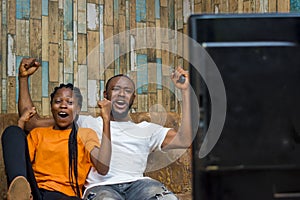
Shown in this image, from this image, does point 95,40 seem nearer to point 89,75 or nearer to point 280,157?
point 89,75

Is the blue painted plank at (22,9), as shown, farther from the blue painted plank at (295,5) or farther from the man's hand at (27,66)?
the blue painted plank at (295,5)

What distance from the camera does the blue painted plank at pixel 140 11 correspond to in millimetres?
4297

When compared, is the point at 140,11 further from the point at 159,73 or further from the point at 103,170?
the point at 103,170

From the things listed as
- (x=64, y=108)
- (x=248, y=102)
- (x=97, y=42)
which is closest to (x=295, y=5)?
(x=97, y=42)

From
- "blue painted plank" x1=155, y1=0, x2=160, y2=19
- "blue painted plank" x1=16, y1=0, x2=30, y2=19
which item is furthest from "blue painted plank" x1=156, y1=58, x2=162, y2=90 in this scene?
"blue painted plank" x1=16, y1=0, x2=30, y2=19

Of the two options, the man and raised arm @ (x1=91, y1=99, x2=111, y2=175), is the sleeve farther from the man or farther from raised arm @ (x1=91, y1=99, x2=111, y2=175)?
raised arm @ (x1=91, y1=99, x2=111, y2=175)

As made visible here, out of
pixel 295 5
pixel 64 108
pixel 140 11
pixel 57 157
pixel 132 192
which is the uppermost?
pixel 140 11

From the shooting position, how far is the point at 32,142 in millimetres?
2424

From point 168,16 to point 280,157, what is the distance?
13.2 ft

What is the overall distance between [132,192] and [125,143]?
240 millimetres

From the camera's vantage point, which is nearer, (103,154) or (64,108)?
(103,154)

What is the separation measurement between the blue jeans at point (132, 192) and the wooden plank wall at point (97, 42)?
171cm

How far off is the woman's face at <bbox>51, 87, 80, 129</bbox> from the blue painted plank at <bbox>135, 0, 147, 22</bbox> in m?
1.85

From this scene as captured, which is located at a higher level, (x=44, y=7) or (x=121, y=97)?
(x=44, y=7)
